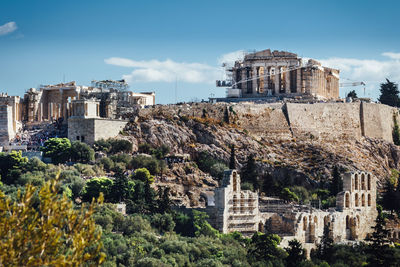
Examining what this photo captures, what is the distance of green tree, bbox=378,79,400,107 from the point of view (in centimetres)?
9756

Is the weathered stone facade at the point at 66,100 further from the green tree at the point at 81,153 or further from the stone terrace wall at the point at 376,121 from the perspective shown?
the stone terrace wall at the point at 376,121

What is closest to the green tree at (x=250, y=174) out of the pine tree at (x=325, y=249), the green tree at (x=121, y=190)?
the green tree at (x=121, y=190)

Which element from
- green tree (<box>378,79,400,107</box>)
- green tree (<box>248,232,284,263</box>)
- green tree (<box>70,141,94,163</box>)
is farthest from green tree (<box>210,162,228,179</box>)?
green tree (<box>378,79,400,107</box>)

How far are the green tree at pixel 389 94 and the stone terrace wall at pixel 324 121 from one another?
1855 cm

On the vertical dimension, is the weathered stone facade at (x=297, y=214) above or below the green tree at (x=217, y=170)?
below

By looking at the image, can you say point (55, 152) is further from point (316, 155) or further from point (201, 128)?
point (316, 155)

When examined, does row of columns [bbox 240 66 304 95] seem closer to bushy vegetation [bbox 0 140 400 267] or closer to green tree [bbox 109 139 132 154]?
bushy vegetation [bbox 0 140 400 267]

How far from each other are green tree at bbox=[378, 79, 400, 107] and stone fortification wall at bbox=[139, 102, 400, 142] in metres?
13.6

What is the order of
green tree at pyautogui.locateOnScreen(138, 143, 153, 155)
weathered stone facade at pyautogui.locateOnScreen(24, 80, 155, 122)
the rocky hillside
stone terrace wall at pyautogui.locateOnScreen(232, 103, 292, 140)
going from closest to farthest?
green tree at pyautogui.locateOnScreen(138, 143, 153, 155), the rocky hillside, weathered stone facade at pyautogui.locateOnScreen(24, 80, 155, 122), stone terrace wall at pyautogui.locateOnScreen(232, 103, 292, 140)

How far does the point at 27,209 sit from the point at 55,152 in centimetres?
4129

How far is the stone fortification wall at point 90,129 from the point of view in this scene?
2510 inches

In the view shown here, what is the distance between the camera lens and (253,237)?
47312mm

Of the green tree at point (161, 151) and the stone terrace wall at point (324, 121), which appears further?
the stone terrace wall at point (324, 121)

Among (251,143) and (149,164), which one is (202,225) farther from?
(251,143)
